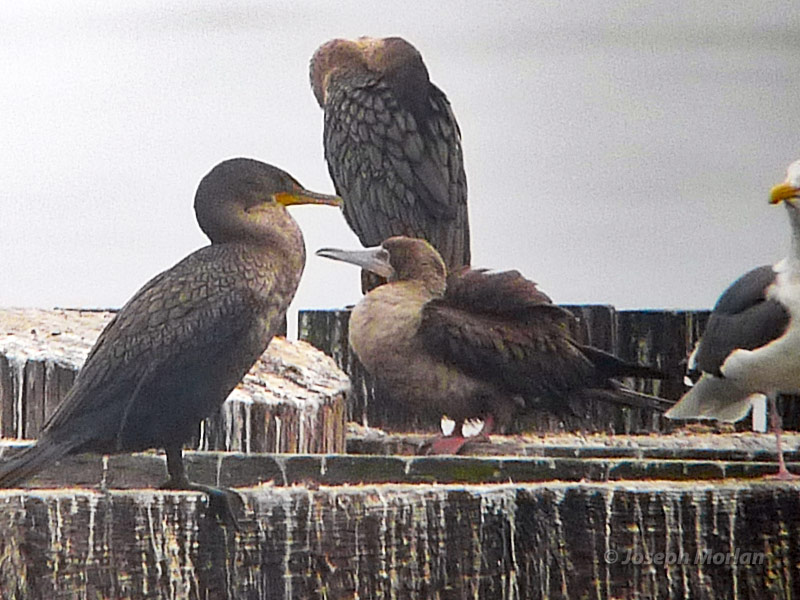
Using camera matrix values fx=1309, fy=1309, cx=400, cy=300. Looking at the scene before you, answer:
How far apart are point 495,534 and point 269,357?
22.1 inches

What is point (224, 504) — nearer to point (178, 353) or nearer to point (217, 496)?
point (217, 496)

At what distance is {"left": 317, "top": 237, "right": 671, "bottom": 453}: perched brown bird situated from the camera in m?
2.55

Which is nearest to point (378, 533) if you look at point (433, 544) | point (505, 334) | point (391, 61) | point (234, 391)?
point (433, 544)

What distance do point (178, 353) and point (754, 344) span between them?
1.07 m

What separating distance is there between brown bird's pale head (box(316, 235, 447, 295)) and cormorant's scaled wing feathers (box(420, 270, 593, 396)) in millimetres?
32

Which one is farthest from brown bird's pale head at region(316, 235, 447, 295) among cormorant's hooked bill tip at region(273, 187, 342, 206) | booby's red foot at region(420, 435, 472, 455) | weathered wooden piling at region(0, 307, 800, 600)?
weathered wooden piling at region(0, 307, 800, 600)

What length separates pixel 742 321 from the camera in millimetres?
2490

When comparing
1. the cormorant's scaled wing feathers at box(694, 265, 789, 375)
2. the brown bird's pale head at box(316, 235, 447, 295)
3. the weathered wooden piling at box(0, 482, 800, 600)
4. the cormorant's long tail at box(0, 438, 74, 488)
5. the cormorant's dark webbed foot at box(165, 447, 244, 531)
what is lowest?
the weathered wooden piling at box(0, 482, 800, 600)

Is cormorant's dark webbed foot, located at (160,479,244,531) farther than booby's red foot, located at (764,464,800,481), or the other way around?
booby's red foot, located at (764,464,800,481)

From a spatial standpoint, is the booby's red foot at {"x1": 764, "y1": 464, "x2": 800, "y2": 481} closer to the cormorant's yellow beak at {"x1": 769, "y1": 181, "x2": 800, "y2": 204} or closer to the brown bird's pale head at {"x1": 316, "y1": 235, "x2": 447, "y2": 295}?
the cormorant's yellow beak at {"x1": 769, "y1": 181, "x2": 800, "y2": 204}

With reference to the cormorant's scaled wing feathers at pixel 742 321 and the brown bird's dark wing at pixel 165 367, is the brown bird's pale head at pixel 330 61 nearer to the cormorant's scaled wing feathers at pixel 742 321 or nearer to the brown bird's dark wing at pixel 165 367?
the brown bird's dark wing at pixel 165 367

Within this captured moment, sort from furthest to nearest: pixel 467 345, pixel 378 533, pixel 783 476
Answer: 1. pixel 467 345
2. pixel 783 476
3. pixel 378 533

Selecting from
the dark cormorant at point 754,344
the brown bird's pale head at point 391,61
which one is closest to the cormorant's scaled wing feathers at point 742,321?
the dark cormorant at point 754,344

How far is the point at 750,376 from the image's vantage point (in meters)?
2.48
